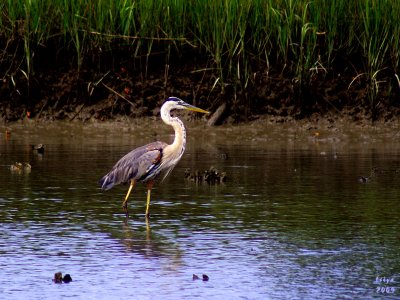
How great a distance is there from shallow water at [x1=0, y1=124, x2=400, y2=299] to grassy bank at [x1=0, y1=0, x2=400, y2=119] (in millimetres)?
2304

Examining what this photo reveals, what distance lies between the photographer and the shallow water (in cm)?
780

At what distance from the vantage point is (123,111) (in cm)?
1923

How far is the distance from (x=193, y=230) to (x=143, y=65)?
9.61 meters

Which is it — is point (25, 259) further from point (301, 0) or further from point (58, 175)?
point (301, 0)

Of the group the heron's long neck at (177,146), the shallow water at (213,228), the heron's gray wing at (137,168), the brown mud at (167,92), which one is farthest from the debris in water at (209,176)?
the brown mud at (167,92)

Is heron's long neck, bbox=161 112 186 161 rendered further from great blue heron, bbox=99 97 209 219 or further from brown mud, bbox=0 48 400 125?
brown mud, bbox=0 48 400 125

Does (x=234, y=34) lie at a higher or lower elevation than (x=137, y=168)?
higher

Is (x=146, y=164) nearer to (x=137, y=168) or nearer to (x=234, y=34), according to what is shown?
(x=137, y=168)

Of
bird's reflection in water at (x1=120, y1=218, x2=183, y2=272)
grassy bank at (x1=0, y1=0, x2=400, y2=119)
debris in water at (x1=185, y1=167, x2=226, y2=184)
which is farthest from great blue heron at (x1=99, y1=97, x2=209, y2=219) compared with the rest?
grassy bank at (x1=0, y1=0, x2=400, y2=119)

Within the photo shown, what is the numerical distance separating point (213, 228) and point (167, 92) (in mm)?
9218

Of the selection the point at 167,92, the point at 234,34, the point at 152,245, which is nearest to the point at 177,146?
the point at 152,245

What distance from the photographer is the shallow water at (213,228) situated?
25.6 feet

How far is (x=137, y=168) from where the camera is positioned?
11.5 meters

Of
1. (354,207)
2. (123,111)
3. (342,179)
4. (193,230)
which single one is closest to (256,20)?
(123,111)
